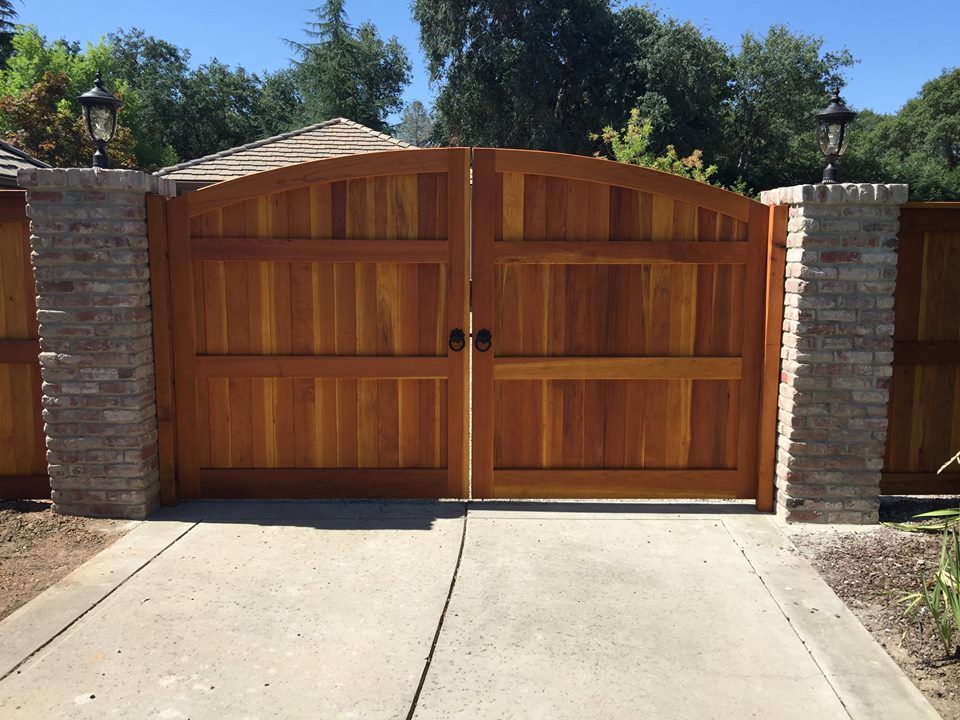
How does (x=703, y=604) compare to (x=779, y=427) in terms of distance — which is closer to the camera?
(x=703, y=604)

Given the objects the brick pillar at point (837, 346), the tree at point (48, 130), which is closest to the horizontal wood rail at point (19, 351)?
the brick pillar at point (837, 346)

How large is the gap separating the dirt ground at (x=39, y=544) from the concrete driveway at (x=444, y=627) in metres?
0.13

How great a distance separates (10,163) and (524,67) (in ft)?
61.1

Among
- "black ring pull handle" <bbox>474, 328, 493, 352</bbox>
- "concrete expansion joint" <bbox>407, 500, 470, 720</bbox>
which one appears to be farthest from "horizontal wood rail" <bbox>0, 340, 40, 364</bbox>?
"concrete expansion joint" <bbox>407, 500, 470, 720</bbox>

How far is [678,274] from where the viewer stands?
4879 mm

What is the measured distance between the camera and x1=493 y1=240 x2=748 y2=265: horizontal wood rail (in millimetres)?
4809

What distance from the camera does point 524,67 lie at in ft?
76.5

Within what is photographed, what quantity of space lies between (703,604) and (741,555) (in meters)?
0.70

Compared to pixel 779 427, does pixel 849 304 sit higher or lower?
higher

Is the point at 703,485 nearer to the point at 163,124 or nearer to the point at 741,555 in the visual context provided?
the point at 741,555

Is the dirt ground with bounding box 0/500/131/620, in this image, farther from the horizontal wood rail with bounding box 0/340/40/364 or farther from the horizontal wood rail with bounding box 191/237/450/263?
the horizontal wood rail with bounding box 191/237/450/263

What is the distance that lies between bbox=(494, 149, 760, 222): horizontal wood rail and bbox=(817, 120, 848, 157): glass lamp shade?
0.68 metres

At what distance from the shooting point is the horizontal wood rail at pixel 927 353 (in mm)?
4848

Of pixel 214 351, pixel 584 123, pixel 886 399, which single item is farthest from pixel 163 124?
pixel 886 399
